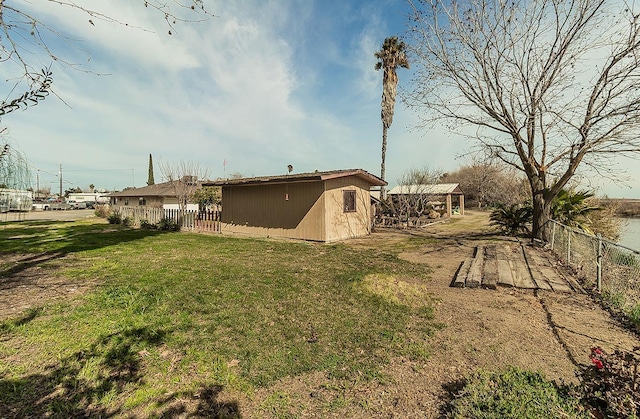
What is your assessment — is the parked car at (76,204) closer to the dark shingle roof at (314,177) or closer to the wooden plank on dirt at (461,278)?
the dark shingle roof at (314,177)

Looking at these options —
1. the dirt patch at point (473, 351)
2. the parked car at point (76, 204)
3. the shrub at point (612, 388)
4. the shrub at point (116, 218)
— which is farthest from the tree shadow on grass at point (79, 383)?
the parked car at point (76, 204)

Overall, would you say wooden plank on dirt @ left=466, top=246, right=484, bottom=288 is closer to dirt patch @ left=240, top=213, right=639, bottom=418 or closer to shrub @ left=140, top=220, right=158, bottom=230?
dirt patch @ left=240, top=213, right=639, bottom=418

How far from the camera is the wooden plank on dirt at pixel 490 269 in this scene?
18.2 ft

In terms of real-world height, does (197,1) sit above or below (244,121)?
below

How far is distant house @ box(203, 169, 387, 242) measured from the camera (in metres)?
11.8

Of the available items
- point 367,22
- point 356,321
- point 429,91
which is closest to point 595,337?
point 356,321

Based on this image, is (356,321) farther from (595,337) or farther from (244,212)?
(244,212)

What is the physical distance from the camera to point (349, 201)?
13188 mm

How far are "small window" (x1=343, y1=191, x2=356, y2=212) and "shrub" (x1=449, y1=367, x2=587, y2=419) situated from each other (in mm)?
10470

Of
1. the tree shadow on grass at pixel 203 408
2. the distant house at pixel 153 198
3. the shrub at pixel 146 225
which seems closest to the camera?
the tree shadow on grass at pixel 203 408

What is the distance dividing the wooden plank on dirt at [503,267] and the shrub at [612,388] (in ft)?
11.4

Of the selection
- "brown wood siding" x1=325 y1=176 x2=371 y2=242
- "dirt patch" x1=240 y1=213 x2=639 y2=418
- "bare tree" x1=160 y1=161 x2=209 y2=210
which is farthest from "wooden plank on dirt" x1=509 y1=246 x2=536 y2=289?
"bare tree" x1=160 y1=161 x2=209 y2=210

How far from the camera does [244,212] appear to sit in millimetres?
14320

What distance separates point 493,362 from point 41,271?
28.0 ft
